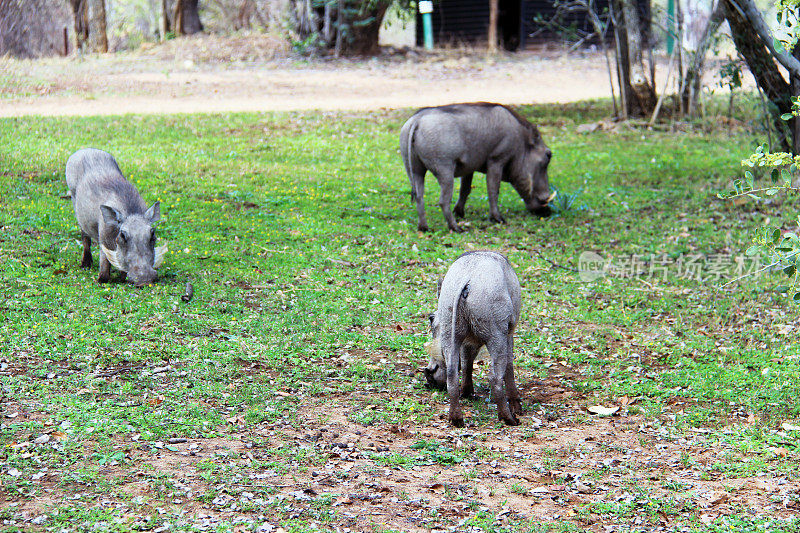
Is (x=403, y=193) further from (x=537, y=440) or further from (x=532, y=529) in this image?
(x=532, y=529)

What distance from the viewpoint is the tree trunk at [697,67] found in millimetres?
15656

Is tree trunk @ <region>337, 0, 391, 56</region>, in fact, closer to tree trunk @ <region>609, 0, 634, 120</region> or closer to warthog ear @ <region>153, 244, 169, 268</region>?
tree trunk @ <region>609, 0, 634, 120</region>

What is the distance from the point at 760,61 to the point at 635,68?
6756mm

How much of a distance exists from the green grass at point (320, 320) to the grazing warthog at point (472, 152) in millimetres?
389

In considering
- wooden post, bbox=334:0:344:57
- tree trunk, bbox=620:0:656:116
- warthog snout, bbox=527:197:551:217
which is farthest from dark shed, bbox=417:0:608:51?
warthog snout, bbox=527:197:551:217

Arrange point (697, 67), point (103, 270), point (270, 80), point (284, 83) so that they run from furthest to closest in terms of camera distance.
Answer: point (270, 80), point (284, 83), point (697, 67), point (103, 270)

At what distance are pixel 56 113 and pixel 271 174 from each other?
6216 millimetres

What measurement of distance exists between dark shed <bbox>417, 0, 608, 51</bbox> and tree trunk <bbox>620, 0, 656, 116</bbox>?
12.2 meters

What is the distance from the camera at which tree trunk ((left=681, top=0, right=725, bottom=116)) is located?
15.7 meters

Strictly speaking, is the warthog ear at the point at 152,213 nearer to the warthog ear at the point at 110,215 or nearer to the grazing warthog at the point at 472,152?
the warthog ear at the point at 110,215

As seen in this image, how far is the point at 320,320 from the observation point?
25.1 ft

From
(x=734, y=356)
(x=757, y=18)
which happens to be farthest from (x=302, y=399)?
(x=757, y=18)

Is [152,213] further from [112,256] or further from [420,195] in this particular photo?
[420,195]

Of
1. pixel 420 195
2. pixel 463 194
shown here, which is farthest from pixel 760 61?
pixel 420 195
